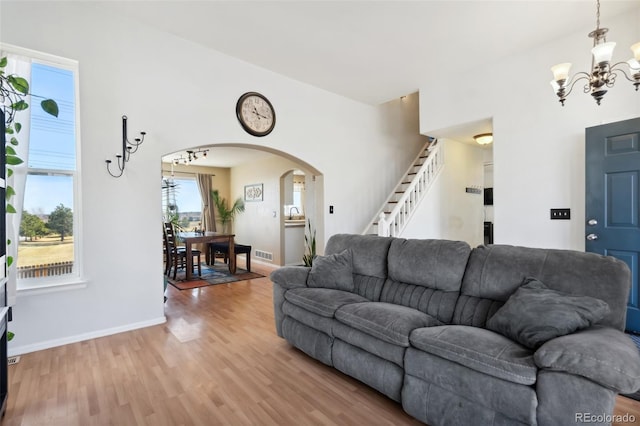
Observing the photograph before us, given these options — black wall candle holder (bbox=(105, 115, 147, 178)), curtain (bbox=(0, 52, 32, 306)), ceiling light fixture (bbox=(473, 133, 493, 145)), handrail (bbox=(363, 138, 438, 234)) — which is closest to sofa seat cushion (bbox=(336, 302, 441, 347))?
black wall candle holder (bbox=(105, 115, 147, 178))

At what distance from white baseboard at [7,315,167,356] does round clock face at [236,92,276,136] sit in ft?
8.27

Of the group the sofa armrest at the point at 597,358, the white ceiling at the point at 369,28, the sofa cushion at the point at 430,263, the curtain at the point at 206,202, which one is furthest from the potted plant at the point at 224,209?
the sofa armrest at the point at 597,358

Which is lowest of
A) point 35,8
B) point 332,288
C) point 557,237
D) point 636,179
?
point 332,288

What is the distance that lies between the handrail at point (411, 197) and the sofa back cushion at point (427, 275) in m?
2.10

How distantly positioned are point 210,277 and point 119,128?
3312 mm

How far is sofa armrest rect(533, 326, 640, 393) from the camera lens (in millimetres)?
1218

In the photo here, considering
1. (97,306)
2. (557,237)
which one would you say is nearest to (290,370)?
(97,306)

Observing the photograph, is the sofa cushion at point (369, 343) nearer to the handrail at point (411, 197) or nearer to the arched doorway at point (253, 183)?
the handrail at point (411, 197)

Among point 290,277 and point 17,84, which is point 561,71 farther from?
point 17,84

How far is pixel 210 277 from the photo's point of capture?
580 cm

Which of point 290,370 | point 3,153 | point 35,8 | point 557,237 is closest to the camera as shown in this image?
point 3,153

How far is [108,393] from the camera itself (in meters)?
2.12

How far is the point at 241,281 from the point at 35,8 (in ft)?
13.8

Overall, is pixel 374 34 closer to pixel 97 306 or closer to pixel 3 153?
pixel 3 153
